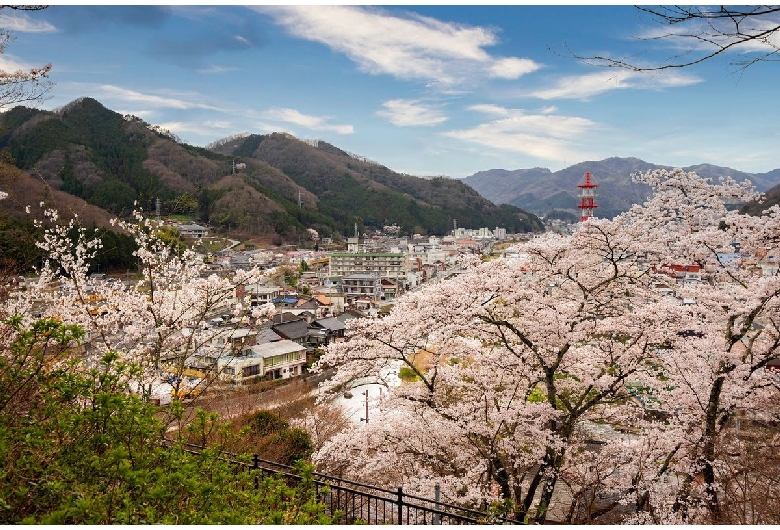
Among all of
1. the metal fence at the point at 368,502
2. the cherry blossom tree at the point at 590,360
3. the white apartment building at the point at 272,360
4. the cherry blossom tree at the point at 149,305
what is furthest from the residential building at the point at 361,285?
the cherry blossom tree at the point at 590,360

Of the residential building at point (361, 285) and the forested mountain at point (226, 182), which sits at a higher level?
the forested mountain at point (226, 182)

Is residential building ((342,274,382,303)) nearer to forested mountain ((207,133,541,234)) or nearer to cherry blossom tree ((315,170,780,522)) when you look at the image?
cherry blossom tree ((315,170,780,522))

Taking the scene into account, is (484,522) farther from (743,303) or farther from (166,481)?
(743,303)

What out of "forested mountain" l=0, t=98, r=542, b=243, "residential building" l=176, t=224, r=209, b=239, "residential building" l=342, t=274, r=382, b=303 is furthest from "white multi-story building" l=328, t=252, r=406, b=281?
"residential building" l=176, t=224, r=209, b=239

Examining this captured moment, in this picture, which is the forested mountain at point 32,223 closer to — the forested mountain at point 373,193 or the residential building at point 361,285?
the residential building at point 361,285

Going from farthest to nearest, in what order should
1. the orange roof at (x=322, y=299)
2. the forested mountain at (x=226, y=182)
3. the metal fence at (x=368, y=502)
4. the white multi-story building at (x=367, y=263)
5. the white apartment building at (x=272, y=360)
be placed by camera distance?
the forested mountain at (x=226, y=182) → the white multi-story building at (x=367, y=263) → the orange roof at (x=322, y=299) → the white apartment building at (x=272, y=360) → the metal fence at (x=368, y=502)

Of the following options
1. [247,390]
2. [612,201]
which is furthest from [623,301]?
[612,201]

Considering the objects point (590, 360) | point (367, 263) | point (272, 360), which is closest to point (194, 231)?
point (367, 263)
